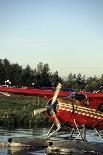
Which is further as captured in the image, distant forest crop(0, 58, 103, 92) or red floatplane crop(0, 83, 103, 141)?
distant forest crop(0, 58, 103, 92)

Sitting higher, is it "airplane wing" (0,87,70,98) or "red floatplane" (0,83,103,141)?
"airplane wing" (0,87,70,98)

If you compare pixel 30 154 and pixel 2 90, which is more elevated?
pixel 2 90

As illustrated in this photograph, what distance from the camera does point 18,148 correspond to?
1783 cm

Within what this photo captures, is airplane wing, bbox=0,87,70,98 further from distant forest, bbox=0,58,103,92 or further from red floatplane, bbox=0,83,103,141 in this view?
distant forest, bbox=0,58,103,92

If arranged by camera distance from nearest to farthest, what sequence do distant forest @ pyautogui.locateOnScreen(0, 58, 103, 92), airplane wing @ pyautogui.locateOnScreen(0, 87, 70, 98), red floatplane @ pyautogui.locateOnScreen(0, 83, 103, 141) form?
red floatplane @ pyautogui.locateOnScreen(0, 83, 103, 141), airplane wing @ pyautogui.locateOnScreen(0, 87, 70, 98), distant forest @ pyautogui.locateOnScreen(0, 58, 103, 92)

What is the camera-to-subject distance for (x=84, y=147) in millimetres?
17625

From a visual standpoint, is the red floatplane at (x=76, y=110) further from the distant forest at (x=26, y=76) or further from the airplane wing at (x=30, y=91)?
the distant forest at (x=26, y=76)

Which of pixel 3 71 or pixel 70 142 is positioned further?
pixel 3 71

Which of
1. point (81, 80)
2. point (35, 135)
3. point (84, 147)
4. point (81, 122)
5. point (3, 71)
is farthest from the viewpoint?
point (81, 80)

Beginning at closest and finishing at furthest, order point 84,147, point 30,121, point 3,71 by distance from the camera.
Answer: point 84,147 → point 30,121 → point 3,71

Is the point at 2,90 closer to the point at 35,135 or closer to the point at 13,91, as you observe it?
the point at 13,91

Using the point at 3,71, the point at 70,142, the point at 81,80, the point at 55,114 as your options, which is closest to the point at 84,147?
the point at 70,142

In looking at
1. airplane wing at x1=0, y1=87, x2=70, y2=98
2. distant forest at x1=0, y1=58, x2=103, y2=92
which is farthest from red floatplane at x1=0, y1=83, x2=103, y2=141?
distant forest at x1=0, y1=58, x2=103, y2=92

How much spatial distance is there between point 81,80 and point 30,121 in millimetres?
113305
